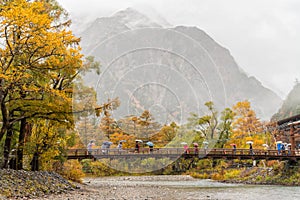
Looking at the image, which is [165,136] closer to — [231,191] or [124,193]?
[231,191]

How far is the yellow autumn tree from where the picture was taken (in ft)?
122

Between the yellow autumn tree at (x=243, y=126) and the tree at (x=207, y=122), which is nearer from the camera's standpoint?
the tree at (x=207, y=122)

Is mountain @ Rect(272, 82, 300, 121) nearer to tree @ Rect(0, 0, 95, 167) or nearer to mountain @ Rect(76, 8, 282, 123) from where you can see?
mountain @ Rect(76, 8, 282, 123)

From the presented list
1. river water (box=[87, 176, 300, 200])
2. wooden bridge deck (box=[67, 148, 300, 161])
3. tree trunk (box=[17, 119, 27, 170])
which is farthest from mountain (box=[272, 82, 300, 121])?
tree trunk (box=[17, 119, 27, 170])

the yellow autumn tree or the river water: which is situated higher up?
the yellow autumn tree

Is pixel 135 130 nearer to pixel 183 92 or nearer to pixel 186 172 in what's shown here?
pixel 183 92

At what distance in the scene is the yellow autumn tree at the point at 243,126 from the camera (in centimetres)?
3728

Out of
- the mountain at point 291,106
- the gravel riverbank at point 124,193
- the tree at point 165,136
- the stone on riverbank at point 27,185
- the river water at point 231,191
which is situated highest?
the mountain at point 291,106

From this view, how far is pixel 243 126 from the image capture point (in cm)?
3778

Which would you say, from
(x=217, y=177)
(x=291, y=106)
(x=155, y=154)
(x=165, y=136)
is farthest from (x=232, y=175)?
(x=291, y=106)

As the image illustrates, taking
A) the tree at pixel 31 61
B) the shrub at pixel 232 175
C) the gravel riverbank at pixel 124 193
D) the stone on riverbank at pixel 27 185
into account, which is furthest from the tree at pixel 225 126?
the tree at pixel 31 61

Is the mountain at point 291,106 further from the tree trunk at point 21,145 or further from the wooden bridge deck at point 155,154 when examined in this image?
the tree trunk at point 21,145

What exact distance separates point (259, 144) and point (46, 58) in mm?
27111

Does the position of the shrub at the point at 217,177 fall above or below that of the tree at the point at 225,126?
below
